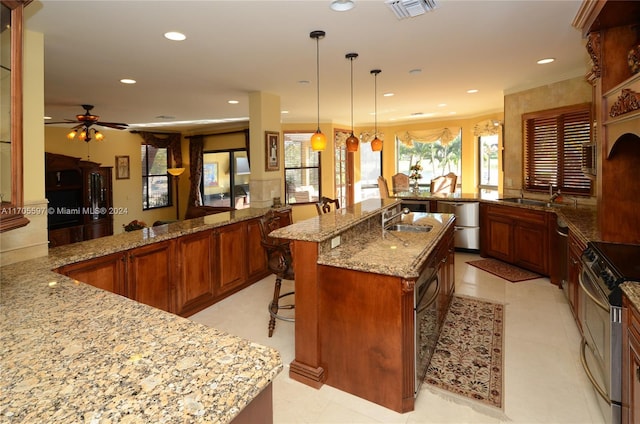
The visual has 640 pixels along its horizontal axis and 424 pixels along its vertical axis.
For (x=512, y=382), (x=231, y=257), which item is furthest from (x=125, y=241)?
(x=512, y=382)

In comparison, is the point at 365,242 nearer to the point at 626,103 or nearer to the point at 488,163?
the point at 626,103

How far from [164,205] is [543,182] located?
8.77 meters

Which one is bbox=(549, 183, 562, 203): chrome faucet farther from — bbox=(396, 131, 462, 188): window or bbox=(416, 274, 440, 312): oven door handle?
bbox=(396, 131, 462, 188): window

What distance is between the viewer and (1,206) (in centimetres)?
141

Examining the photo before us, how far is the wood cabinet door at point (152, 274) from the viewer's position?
3035 millimetres

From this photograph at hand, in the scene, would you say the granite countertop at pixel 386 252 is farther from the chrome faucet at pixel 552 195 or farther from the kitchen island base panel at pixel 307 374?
the chrome faucet at pixel 552 195

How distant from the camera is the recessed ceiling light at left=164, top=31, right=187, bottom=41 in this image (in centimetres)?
295

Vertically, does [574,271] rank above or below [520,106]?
below

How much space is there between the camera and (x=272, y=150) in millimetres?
5402

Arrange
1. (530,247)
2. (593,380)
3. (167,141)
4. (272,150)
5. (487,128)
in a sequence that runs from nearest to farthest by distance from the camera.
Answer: (593,380) < (530,247) < (272,150) < (487,128) < (167,141)

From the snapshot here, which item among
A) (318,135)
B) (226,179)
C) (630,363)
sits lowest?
(630,363)

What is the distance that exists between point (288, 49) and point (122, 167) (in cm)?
701

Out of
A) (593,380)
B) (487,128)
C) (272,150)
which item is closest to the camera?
(593,380)

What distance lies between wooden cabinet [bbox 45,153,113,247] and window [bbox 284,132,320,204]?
400 cm
